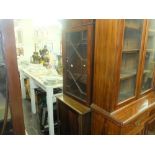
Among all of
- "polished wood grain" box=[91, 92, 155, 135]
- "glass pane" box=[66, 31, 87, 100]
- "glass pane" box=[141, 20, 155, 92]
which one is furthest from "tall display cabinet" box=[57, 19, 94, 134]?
"glass pane" box=[141, 20, 155, 92]

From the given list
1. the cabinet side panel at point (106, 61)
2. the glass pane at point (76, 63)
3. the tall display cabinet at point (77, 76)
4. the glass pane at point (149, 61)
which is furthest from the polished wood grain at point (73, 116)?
the glass pane at point (149, 61)

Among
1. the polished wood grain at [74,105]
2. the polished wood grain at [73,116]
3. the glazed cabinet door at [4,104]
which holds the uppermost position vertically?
the glazed cabinet door at [4,104]

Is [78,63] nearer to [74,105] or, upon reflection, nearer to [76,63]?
[76,63]

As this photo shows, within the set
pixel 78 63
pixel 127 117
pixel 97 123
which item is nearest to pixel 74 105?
pixel 97 123

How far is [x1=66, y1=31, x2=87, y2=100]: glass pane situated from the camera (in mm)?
1553

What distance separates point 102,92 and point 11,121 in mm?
816

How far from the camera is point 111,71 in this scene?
4.09 feet

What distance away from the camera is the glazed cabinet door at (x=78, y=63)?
4.81ft

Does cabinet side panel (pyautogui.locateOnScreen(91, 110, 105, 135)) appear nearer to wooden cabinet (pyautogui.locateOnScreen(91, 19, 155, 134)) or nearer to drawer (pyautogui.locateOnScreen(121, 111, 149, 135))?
wooden cabinet (pyautogui.locateOnScreen(91, 19, 155, 134))

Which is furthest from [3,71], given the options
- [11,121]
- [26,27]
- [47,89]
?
[26,27]

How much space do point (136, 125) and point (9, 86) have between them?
1.23m

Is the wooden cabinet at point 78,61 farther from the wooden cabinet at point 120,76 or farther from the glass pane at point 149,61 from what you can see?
the glass pane at point 149,61
